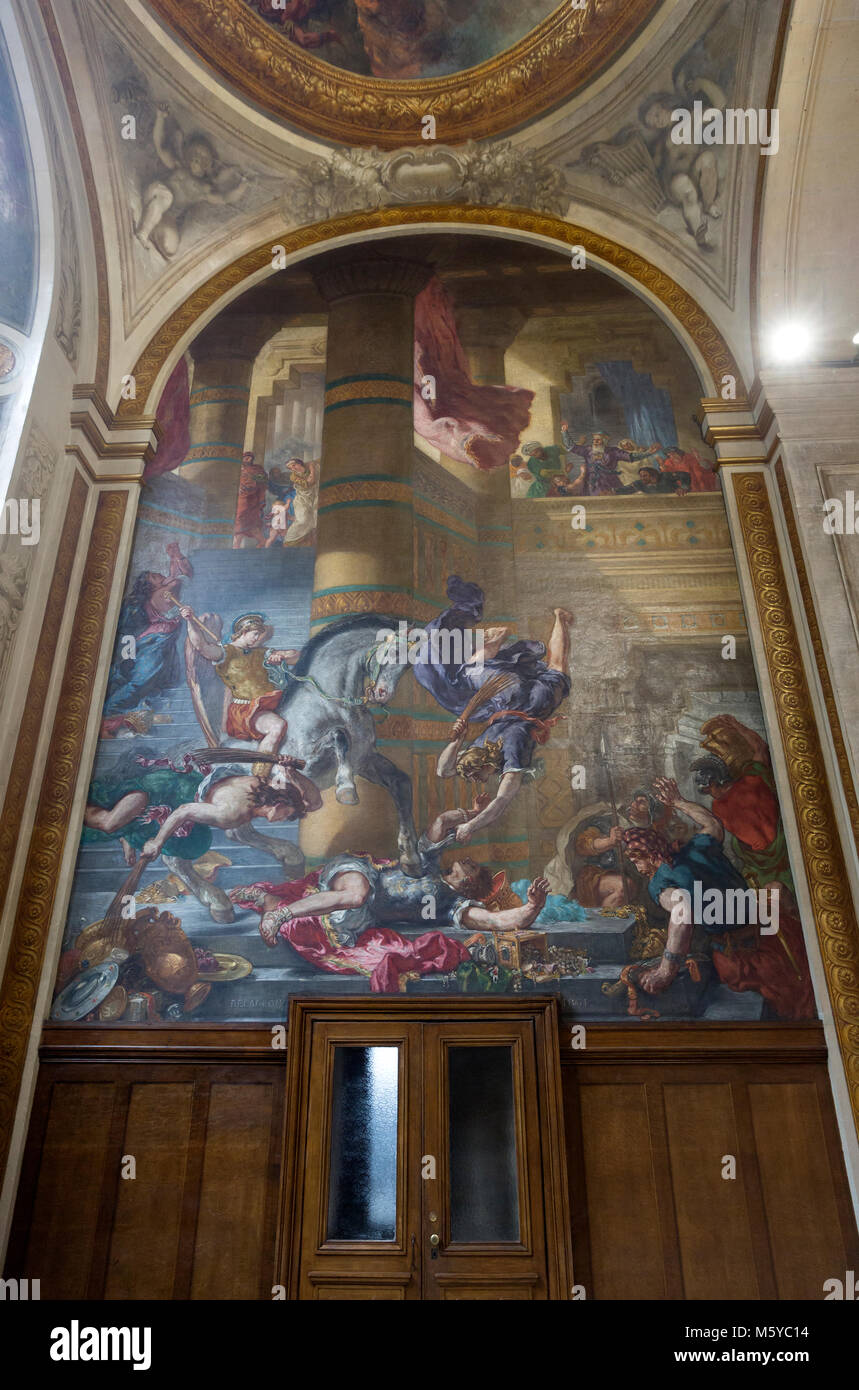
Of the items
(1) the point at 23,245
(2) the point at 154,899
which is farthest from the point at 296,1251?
(1) the point at 23,245

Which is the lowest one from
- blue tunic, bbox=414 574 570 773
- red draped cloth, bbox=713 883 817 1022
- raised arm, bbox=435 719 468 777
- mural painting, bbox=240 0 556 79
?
red draped cloth, bbox=713 883 817 1022

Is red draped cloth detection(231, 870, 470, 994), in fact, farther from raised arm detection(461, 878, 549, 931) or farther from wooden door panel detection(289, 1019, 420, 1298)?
wooden door panel detection(289, 1019, 420, 1298)

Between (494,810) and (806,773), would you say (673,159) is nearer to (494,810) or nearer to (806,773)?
(806,773)

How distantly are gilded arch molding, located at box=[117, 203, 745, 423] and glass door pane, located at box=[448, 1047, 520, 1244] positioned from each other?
6077 mm

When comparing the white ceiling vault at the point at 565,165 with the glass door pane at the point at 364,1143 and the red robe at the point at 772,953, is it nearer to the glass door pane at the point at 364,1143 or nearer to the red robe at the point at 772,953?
the red robe at the point at 772,953

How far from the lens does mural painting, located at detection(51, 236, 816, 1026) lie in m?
6.86

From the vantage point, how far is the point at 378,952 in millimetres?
6875

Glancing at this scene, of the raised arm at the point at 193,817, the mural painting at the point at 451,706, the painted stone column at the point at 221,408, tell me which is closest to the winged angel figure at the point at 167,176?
the painted stone column at the point at 221,408

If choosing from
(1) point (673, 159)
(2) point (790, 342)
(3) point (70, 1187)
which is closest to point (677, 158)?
(1) point (673, 159)

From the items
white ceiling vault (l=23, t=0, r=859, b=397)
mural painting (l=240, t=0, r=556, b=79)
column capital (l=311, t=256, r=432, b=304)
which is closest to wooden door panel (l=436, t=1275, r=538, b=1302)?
white ceiling vault (l=23, t=0, r=859, b=397)

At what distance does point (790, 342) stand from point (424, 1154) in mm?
7064

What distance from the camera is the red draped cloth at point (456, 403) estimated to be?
8.78m

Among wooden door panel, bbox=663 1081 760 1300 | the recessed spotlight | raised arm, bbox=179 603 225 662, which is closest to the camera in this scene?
wooden door panel, bbox=663 1081 760 1300

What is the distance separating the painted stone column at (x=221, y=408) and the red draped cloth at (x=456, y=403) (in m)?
1.46
